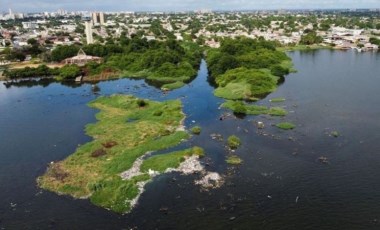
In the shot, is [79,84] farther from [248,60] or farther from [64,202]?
[64,202]

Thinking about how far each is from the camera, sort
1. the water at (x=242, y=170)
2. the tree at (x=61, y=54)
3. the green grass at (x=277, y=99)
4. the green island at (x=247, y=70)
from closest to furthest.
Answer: the water at (x=242, y=170) < the green grass at (x=277, y=99) < the green island at (x=247, y=70) < the tree at (x=61, y=54)

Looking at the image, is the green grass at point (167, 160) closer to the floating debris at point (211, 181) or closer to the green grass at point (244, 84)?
the floating debris at point (211, 181)

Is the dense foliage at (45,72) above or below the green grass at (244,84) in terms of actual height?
above

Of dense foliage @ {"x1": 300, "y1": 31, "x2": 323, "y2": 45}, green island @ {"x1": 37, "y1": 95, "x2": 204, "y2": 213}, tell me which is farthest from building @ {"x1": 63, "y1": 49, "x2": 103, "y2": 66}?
dense foliage @ {"x1": 300, "y1": 31, "x2": 323, "y2": 45}

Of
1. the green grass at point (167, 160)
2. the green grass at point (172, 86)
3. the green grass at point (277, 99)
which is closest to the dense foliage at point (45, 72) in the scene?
the green grass at point (172, 86)

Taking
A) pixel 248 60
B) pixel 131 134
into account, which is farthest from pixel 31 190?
pixel 248 60

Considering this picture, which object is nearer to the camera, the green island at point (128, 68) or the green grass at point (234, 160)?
the green grass at point (234, 160)

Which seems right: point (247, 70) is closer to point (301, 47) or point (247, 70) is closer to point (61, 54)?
point (61, 54)
